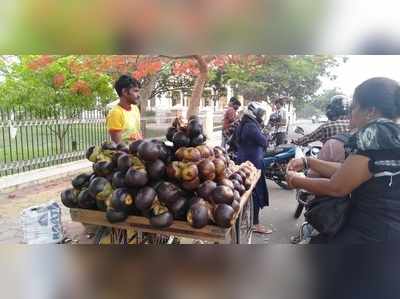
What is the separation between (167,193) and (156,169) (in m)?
0.14

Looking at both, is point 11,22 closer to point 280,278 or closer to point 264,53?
point 264,53

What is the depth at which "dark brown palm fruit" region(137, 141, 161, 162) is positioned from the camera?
1.90 m

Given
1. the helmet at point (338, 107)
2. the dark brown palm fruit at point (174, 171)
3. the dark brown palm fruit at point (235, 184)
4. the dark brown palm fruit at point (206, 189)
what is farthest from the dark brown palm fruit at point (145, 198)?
the helmet at point (338, 107)

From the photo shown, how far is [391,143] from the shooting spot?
1.24 m

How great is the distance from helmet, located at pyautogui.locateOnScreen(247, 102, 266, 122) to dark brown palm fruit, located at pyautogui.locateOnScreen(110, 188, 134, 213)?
2030 millimetres

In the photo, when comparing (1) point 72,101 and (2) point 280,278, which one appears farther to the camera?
(1) point 72,101

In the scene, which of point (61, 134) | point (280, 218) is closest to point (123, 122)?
point (280, 218)

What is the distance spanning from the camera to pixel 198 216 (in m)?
1.79

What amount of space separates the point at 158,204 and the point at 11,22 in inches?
41.4

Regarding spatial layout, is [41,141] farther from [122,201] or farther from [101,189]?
[122,201]

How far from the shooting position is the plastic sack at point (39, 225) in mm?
2830

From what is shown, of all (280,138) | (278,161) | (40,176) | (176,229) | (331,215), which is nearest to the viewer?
(331,215)

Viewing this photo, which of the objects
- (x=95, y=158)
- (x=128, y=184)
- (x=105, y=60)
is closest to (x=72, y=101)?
(x=105, y=60)

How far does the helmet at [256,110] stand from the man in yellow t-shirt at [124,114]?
4.05ft
